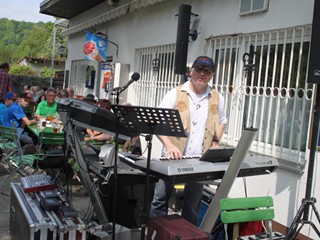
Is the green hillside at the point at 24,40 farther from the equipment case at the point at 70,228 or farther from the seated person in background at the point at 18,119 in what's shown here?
the equipment case at the point at 70,228

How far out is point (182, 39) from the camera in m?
5.49

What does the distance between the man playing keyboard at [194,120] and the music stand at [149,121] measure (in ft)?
1.52

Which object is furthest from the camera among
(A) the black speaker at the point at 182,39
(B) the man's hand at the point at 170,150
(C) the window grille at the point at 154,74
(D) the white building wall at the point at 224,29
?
(C) the window grille at the point at 154,74

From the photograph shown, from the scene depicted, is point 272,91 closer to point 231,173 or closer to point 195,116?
point 195,116

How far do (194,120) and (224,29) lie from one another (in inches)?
96.8

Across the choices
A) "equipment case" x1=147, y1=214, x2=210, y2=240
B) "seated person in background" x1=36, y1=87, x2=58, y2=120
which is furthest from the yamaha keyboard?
"seated person in background" x1=36, y1=87, x2=58, y2=120

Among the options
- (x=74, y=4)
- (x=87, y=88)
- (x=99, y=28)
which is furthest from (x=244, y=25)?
(x=74, y=4)

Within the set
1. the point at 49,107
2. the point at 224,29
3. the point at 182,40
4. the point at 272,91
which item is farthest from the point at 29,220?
the point at 49,107

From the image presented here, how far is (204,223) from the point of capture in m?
2.99

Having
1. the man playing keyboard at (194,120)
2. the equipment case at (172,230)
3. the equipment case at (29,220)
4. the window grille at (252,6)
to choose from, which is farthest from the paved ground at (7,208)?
the window grille at (252,6)

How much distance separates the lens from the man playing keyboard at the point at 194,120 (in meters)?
3.20

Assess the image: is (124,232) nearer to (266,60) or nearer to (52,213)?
(52,213)

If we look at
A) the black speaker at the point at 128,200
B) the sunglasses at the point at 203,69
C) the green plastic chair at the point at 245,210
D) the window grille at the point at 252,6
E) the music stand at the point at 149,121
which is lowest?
the black speaker at the point at 128,200

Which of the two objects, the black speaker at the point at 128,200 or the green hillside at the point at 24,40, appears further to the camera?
the green hillside at the point at 24,40
